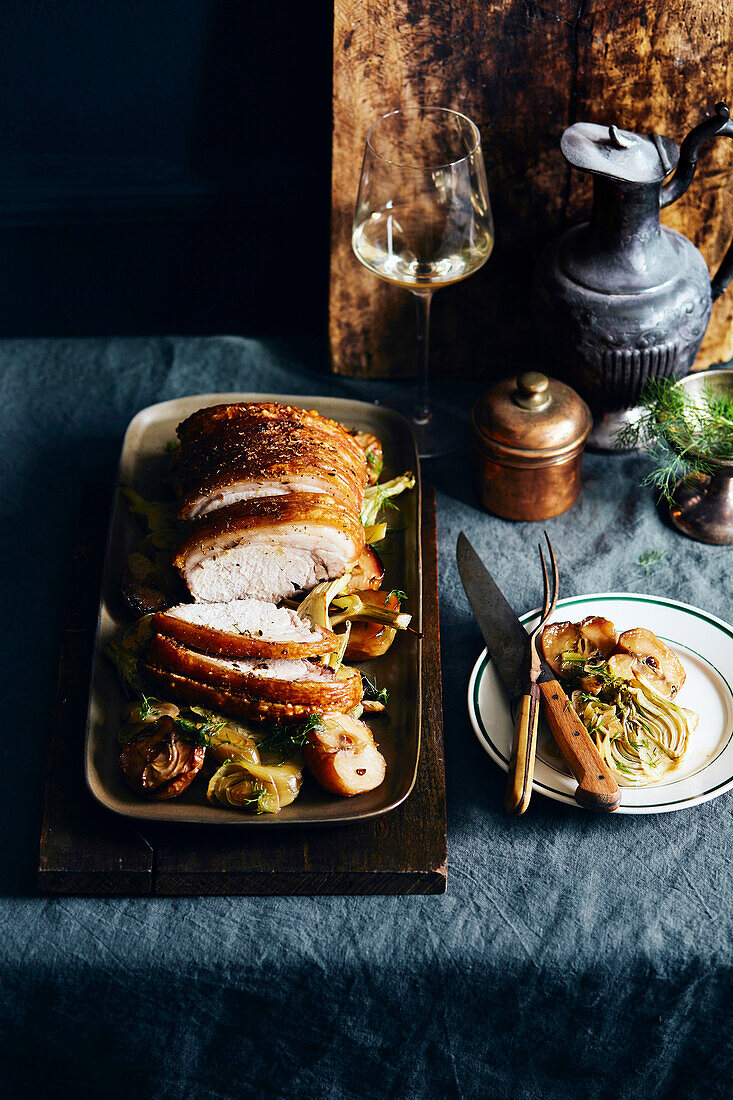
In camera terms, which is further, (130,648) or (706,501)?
(706,501)

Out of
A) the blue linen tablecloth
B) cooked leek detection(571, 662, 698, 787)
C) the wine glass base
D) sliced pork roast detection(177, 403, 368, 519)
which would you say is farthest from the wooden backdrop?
the blue linen tablecloth

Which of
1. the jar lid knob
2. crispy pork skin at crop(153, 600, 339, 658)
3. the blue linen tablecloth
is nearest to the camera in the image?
the blue linen tablecloth

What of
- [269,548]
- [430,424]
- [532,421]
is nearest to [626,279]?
[532,421]

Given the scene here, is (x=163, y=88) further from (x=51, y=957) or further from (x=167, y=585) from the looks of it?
(x=51, y=957)

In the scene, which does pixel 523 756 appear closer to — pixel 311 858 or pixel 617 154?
pixel 311 858

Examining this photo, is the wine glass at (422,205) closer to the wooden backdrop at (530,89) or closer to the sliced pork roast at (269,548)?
the wooden backdrop at (530,89)

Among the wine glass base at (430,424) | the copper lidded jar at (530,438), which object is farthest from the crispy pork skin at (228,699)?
the wine glass base at (430,424)

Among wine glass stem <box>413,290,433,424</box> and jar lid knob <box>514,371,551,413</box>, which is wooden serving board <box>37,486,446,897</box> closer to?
jar lid knob <box>514,371,551,413</box>
